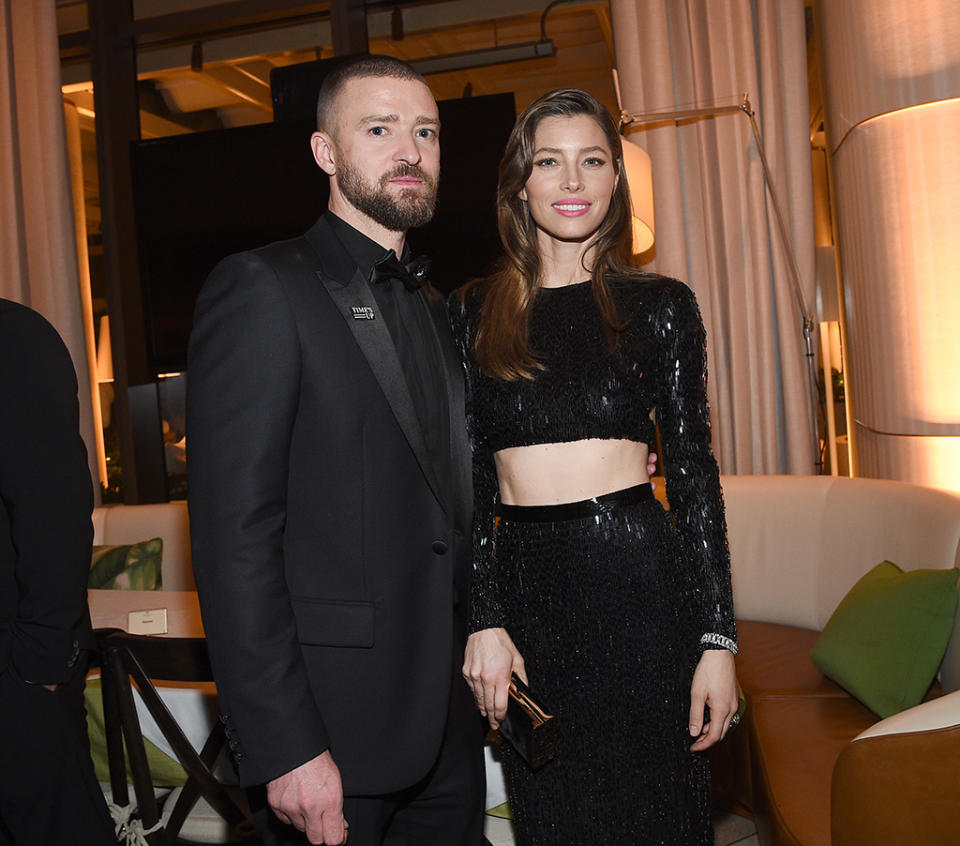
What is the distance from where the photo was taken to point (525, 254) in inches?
73.1

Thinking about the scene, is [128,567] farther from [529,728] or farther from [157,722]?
[529,728]

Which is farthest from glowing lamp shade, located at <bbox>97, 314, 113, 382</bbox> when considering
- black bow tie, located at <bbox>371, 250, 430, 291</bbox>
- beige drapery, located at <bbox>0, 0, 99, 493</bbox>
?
black bow tie, located at <bbox>371, 250, 430, 291</bbox>

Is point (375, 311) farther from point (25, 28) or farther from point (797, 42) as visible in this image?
point (25, 28)

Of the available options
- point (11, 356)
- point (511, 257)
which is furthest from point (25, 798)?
point (511, 257)

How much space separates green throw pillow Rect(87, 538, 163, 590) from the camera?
4008 mm

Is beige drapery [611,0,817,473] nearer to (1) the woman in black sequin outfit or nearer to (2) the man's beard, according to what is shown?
(1) the woman in black sequin outfit

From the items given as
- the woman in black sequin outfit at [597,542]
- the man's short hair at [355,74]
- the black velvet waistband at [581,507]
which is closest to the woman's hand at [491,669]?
the woman in black sequin outfit at [597,542]

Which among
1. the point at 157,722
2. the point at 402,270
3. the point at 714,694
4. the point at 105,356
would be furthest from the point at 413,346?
the point at 105,356

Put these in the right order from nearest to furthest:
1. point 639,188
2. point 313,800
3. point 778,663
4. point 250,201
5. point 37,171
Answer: point 313,800 < point 778,663 < point 639,188 < point 250,201 < point 37,171

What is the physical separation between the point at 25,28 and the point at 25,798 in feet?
14.6

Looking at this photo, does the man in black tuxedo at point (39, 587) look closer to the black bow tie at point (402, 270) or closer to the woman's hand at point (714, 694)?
the black bow tie at point (402, 270)

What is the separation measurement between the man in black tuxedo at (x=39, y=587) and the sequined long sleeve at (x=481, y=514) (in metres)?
0.77

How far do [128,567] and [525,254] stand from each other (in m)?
2.85

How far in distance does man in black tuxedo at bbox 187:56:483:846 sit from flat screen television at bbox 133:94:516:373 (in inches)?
98.9
